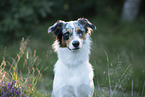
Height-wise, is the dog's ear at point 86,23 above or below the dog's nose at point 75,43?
above

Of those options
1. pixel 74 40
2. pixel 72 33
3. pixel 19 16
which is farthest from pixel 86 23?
pixel 19 16

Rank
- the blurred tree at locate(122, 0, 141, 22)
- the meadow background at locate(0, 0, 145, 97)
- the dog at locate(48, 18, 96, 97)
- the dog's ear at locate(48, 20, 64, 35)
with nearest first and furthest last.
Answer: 1. the dog at locate(48, 18, 96, 97)
2. the dog's ear at locate(48, 20, 64, 35)
3. the meadow background at locate(0, 0, 145, 97)
4. the blurred tree at locate(122, 0, 141, 22)

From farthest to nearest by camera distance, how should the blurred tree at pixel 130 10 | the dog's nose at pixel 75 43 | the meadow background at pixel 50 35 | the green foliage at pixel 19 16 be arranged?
the blurred tree at pixel 130 10
the green foliage at pixel 19 16
the meadow background at pixel 50 35
the dog's nose at pixel 75 43

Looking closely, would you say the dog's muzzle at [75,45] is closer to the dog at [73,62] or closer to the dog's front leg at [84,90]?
the dog at [73,62]

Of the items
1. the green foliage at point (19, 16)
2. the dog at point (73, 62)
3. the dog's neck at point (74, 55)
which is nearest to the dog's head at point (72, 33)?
the dog at point (73, 62)

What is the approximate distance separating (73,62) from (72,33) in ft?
1.81

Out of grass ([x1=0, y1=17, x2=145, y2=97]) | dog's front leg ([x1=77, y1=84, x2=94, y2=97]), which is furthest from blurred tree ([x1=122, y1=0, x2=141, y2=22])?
dog's front leg ([x1=77, y1=84, x2=94, y2=97])

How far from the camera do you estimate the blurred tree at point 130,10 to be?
38.2 feet

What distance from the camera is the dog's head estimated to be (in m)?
3.93

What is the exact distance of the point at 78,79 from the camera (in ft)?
13.1

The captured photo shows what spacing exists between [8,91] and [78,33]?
5.24 ft

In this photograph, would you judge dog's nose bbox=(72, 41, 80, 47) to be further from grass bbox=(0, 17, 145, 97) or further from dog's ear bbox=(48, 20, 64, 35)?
grass bbox=(0, 17, 145, 97)

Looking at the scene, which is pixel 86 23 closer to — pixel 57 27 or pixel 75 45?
pixel 57 27

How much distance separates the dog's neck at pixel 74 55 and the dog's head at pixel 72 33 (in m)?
0.11
